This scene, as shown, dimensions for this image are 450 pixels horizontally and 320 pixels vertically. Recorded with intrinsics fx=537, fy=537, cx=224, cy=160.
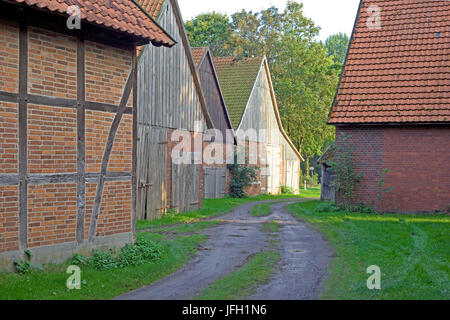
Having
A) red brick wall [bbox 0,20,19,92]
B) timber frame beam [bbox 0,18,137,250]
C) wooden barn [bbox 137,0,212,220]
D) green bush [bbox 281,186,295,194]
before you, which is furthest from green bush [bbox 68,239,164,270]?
green bush [bbox 281,186,295,194]

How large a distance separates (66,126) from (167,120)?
9.30m

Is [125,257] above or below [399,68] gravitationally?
below

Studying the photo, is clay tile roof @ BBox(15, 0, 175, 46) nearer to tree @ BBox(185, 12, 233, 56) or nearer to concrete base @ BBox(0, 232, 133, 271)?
concrete base @ BBox(0, 232, 133, 271)

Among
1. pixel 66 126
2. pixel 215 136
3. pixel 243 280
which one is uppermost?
pixel 215 136

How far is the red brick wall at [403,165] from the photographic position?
19.2 m

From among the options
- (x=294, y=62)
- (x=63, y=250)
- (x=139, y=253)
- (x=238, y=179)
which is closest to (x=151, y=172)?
(x=139, y=253)

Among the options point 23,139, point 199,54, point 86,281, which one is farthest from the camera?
point 199,54

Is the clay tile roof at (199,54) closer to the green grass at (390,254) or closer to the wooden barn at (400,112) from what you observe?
the wooden barn at (400,112)

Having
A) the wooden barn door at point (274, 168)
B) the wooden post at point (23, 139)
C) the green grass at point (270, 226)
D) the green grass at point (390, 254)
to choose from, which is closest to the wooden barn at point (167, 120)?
the green grass at point (270, 226)

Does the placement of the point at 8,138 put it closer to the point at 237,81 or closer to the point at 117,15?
the point at 117,15

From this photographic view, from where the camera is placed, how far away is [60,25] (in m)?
A: 9.50

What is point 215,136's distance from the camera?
26422mm

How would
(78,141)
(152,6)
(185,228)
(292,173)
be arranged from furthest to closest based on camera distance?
(292,173) < (152,6) < (185,228) < (78,141)

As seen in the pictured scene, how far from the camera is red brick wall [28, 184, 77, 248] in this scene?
29.5 feet
